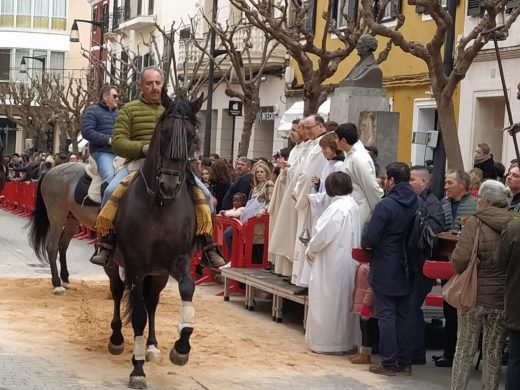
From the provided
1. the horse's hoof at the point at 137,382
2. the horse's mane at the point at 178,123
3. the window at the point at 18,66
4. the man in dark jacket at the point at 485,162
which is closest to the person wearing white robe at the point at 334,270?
the horse's mane at the point at 178,123

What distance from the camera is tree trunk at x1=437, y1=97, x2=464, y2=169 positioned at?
54.1 feet

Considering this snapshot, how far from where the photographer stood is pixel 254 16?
75.5 feet

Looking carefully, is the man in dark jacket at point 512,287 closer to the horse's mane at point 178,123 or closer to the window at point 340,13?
the horse's mane at point 178,123

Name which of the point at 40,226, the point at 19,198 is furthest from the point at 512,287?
the point at 19,198

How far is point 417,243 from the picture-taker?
36.4 feet

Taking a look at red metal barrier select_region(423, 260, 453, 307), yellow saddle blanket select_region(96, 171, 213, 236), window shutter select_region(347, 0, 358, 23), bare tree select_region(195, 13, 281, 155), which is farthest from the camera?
window shutter select_region(347, 0, 358, 23)

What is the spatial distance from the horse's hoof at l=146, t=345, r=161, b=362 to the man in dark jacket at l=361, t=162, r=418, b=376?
6.75 feet

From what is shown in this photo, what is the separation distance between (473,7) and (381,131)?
10506 millimetres

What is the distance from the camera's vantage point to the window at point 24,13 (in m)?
81.2

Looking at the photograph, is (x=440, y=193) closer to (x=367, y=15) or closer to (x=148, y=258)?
(x=367, y=15)

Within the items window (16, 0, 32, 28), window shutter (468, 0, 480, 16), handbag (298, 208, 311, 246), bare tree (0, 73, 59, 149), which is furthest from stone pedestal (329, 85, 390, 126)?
window (16, 0, 32, 28)

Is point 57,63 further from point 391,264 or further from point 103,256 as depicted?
point 391,264

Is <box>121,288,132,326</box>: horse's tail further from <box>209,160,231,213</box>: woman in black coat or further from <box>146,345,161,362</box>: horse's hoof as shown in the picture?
<box>209,160,231,213</box>: woman in black coat

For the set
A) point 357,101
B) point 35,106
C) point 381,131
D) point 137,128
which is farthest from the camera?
point 35,106
